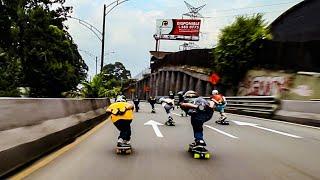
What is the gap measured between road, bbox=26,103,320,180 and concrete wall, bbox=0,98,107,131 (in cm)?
94

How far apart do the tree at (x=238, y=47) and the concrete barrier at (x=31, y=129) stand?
1301 inches

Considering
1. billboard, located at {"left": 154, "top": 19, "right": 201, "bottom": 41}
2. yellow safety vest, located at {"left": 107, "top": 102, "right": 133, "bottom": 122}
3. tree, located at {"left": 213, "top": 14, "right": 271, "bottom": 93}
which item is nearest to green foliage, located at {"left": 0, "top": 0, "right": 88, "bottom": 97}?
tree, located at {"left": 213, "top": 14, "right": 271, "bottom": 93}

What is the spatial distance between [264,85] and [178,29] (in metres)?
69.6

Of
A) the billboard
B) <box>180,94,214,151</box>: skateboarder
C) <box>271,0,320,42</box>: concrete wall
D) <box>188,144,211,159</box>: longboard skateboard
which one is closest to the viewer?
<box>188,144,211,159</box>: longboard skateboard

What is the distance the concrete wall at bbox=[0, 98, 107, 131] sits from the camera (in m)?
8.75

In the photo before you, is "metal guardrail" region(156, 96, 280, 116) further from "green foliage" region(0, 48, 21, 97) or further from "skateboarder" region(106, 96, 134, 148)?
"green foliage" region(0, 48, 21, 97)

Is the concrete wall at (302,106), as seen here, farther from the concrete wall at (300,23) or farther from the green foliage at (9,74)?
the green foliage at (9,74)

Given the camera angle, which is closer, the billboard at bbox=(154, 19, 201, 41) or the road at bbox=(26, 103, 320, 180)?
the road at bbox=(26, 103, 320, 180)

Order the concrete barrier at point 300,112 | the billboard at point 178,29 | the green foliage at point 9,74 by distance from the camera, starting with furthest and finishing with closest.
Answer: the billboard at point 178,29, the green foliage at point 9,74, the concrete barrier at point 300,112

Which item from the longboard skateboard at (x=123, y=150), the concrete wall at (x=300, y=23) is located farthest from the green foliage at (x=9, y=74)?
the longboard skateboard at (x=123, y=150)

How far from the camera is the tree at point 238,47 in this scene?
153 feet

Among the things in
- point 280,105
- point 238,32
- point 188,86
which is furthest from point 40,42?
point 280,105

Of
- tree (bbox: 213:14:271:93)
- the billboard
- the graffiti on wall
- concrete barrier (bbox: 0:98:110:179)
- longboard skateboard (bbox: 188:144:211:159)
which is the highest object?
the billboard

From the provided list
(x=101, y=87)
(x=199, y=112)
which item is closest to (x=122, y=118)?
(x=199, y=112)
